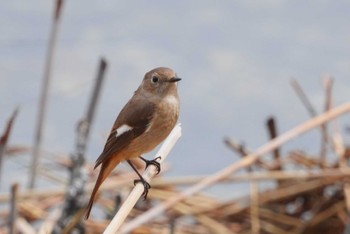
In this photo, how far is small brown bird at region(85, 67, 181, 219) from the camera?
2.72 meters

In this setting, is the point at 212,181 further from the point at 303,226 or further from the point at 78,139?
the point at 303,226

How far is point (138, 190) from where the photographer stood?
242 centimetres

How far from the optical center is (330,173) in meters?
5.58

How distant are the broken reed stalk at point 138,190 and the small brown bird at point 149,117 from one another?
40 mm

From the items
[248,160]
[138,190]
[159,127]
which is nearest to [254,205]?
[248,160]

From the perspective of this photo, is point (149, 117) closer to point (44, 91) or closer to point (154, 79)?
point (154, 79)

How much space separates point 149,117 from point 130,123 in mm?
74

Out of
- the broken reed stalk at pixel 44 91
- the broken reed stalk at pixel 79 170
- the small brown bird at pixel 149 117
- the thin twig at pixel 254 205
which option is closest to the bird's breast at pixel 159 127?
the small brown bird at pixel 149 117

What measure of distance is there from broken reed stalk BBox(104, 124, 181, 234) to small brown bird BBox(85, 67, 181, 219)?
40 millimetres

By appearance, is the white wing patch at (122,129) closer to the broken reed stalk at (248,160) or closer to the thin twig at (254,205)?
the broken reed stalk at (248,160)

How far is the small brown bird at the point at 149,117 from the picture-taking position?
8.93 feet

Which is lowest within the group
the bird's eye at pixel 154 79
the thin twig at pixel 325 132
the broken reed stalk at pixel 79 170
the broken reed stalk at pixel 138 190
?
the broken reed stalk at pixel 138 190

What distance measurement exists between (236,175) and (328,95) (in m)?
1.25

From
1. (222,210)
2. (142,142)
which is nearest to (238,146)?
(222,210)
